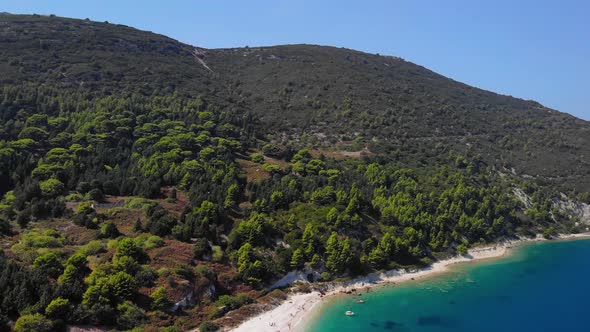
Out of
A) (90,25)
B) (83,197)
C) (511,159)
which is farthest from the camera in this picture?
(90,25)

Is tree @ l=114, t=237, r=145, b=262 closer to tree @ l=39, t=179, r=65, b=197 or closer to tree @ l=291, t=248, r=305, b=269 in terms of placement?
tree @ l=291, t=248, r=305, b=269

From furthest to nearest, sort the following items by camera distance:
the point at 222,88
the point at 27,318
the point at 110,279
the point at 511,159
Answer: the point at 222,88 < the point at 511,159 < the point at 110,279 < the point at 27,318

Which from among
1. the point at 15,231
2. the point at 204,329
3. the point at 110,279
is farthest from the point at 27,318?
the point at 15,231

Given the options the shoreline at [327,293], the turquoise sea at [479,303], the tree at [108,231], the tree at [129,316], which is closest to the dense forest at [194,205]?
the tree at [129,316]

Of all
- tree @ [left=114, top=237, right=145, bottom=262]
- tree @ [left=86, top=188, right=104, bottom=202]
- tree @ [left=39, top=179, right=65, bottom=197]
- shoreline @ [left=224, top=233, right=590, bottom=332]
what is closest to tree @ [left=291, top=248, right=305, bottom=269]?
shoreline @ [left=224, top=233, right=590, bottom=332]

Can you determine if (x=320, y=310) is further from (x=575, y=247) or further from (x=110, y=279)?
(x=575, y=247)

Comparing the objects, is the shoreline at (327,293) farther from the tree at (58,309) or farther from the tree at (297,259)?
the tree at (58,309)

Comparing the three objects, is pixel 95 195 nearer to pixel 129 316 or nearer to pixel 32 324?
pixel 129 316

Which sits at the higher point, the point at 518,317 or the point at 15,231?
the point at 15,231
